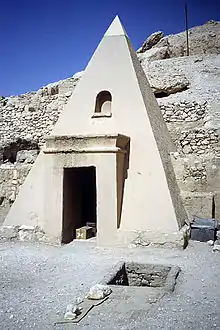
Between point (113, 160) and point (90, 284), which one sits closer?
point (90, 284)

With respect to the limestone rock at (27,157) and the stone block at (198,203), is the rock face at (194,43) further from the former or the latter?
the stone block at (198,203)

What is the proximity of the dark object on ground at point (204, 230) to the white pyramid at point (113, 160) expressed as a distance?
345mm

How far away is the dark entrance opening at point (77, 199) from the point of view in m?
8.70

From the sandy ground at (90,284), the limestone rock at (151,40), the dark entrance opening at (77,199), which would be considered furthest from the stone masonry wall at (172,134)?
the limestone rock at (151,40)

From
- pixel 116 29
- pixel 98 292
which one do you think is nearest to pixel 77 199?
pixel 116 29

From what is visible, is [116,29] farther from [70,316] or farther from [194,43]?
[194,43]

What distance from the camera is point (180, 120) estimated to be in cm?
1240

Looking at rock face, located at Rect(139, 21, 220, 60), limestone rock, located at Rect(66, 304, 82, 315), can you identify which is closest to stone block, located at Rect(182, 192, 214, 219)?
limestone rock, located at Rect(66, 304, 82, 315)

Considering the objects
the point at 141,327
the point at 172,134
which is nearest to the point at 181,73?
the point at 172,134

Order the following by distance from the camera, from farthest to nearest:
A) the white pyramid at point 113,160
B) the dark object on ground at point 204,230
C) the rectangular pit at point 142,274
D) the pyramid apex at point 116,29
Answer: the pyramid apex at point 116,29
the dark object on ground at point 204,230
the white pyramid at point 113,160
the rectangular pit at point 142,274

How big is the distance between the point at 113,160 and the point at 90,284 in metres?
3.30

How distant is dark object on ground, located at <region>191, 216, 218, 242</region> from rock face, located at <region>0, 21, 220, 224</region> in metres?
0.58

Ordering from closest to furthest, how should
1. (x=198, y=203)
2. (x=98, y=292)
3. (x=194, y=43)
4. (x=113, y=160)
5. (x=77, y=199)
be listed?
(x=98, y=292)
(x=113, y=160)
(x=198, y=203)
(x=77, y=199)
(x=194, y=43)

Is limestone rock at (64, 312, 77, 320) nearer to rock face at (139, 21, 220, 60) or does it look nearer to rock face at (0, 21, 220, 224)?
rock face at (0, 21, 220, 224)
